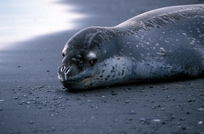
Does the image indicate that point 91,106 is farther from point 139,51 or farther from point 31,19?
point 31,19

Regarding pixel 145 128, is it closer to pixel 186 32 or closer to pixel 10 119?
pixel 10 119

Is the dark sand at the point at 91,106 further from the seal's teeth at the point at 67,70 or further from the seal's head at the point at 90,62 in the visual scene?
the seal's teeth at the point at 67,70

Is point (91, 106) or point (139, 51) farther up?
point (139, 51)

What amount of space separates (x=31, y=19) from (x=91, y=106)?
280 inches

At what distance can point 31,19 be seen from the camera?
34.2 ft

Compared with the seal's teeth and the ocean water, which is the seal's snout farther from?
the ocean water

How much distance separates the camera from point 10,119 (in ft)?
11.0

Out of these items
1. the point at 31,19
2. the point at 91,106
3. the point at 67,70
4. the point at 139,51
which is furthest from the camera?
the point at 31,19

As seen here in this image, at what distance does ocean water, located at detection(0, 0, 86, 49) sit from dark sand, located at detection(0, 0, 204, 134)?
8.11 feet

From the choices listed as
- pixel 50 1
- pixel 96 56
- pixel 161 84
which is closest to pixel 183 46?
pixel 161 84

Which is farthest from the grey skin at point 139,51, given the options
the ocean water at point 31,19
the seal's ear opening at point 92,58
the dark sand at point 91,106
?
the ocean water at point 31,19

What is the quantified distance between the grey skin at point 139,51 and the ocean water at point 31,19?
298 centimetres

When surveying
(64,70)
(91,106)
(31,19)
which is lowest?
(91,106)

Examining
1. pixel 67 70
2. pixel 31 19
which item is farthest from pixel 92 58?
pixel 31 19
